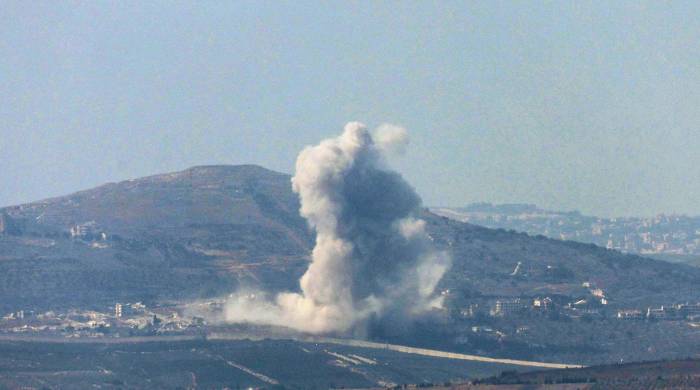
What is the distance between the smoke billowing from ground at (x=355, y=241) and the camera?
152 m

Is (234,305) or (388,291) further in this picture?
(234,305)

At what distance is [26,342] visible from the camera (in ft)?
488

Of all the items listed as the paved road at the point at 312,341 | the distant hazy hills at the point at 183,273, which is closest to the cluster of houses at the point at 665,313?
the distant hazy hills at the point at 183,273

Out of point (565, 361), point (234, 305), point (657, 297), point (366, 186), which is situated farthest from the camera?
point (657, 297)

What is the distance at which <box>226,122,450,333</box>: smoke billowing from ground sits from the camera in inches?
5969

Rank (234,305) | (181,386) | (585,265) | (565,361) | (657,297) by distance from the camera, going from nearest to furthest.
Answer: (181,386) → (565,361) → (234,305) → (657,297) → (585,265)

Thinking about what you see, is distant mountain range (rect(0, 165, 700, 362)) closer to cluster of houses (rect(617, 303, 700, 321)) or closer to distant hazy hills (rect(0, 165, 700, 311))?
distant hazy hills (rect(0, 165, 700, 311))

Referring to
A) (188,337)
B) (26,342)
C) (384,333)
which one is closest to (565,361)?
(384,333)

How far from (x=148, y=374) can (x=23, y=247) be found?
6065 centimetres

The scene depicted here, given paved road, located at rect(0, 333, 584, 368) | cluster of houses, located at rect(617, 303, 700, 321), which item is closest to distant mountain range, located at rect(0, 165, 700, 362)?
cluster of houses, located at rect(617, 303, 700, 321)

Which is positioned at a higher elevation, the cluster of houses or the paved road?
the cluster of houses

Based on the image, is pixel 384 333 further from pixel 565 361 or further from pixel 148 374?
pixel 148 374

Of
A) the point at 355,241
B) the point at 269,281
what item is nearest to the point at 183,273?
the point at 269,281

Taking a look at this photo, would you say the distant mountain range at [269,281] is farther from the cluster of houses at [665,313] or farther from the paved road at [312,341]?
the paved road at [312,341]
